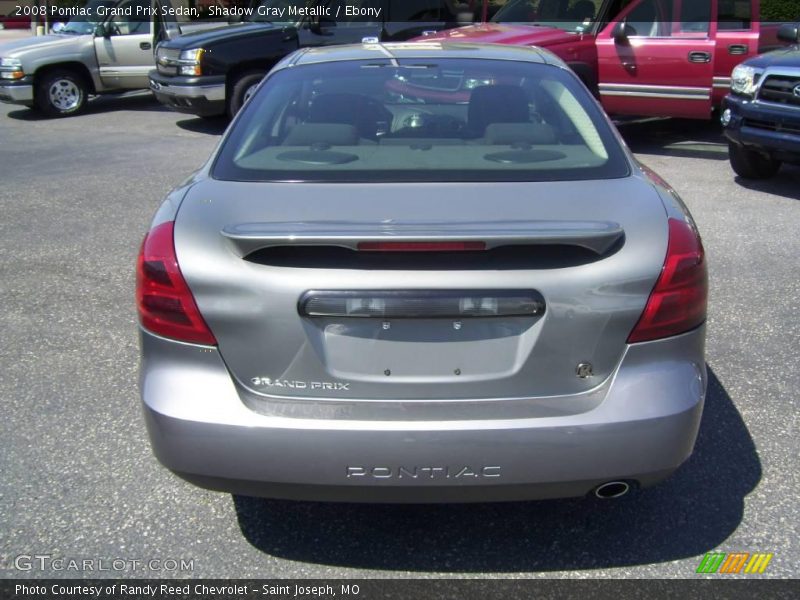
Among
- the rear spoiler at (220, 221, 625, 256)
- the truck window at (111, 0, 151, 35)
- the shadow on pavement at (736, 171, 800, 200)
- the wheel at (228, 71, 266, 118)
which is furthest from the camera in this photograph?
the truck window at (111, 0, 151, 35)

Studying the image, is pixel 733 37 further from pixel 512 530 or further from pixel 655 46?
pixel 512 530

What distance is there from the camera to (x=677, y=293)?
264 cm

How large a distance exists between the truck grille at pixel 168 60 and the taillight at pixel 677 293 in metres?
10.2

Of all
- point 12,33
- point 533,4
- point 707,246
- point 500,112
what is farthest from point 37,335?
point 12,33

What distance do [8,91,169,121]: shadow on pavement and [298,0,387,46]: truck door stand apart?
3.68m

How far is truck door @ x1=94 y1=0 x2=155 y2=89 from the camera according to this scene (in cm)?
1404

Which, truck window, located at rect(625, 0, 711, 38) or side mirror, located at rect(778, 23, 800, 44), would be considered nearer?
side mirror, located at rect(778, 23, 800, 44)

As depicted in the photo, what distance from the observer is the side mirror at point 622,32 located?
32.3 feet

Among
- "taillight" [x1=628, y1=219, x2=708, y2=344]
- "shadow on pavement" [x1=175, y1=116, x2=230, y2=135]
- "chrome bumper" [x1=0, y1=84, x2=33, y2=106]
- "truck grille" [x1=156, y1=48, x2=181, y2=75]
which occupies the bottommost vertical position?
"shadow on pavement" [x1=175, y1=116, x2=230, y2=135]

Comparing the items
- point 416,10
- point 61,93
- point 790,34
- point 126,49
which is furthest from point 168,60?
point 790,34

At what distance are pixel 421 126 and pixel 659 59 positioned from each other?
7.01m

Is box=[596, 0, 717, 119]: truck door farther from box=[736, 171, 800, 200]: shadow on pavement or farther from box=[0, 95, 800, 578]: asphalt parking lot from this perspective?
box=[0, 95, 800, 578]: asphalt parking lot

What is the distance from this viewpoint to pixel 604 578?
9.52 feet

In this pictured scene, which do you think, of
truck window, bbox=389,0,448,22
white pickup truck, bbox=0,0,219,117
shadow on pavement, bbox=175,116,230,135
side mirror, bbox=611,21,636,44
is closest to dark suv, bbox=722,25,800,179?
side mirror, bbox=611,21,636,44
